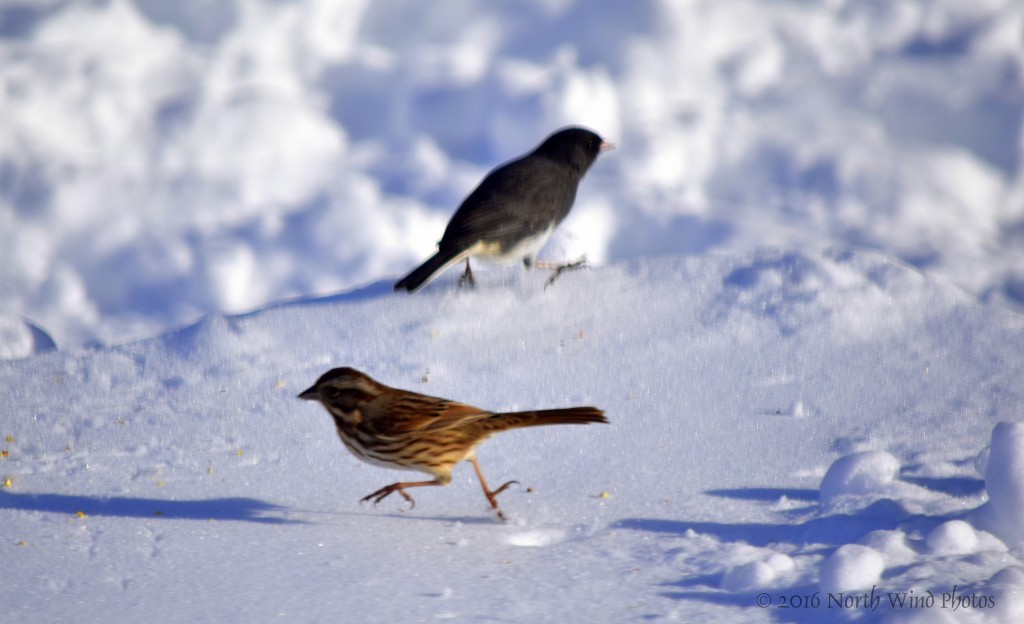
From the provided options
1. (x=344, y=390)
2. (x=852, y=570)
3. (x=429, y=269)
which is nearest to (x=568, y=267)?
(x=429, y=269)

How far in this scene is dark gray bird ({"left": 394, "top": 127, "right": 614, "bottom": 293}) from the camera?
451 cm

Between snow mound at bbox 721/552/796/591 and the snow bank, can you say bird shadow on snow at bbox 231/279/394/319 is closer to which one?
the snow bank

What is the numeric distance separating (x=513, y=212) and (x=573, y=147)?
0.82m

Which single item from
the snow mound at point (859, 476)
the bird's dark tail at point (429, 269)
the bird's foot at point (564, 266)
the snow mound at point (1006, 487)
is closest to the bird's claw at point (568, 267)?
the bird's foot at point (564, 266)

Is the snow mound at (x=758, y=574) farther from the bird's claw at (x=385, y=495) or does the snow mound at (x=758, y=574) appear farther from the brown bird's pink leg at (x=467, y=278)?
the brown bird's pink leg at (x=467, y=278)

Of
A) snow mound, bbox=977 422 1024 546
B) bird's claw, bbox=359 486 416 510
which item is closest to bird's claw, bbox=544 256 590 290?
bird's claw, bbox=359 486 416 510

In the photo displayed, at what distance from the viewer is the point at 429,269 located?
14.5 feet

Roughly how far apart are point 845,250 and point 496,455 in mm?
2117

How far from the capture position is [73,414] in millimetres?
3725

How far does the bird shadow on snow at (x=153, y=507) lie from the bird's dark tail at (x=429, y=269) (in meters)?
1.57

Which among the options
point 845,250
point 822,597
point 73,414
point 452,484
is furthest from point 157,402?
point 845,250

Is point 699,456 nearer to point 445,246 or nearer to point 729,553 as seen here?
point 729,553

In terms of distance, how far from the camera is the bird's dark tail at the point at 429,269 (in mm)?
4395

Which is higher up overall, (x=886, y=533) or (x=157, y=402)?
(x=157, y=402)
